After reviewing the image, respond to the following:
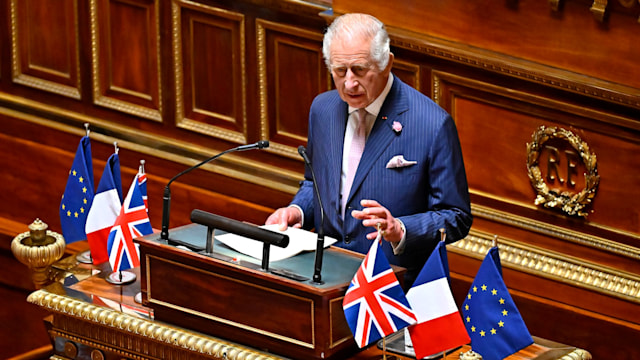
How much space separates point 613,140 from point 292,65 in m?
1.70

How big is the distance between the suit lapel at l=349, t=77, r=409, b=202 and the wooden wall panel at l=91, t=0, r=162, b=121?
2.65 meters

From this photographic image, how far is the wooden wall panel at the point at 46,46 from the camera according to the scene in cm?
725

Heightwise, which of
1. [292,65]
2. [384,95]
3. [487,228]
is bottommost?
[487,228]

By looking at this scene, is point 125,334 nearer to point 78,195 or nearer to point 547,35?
point 78,195

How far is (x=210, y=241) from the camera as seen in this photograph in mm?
4199

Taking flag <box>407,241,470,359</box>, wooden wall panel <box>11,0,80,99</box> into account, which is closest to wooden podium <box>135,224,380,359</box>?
flag <box>407,241,470,359</box>

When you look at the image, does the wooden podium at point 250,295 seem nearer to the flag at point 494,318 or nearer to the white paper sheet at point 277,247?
the white paper sheet at point 277,247

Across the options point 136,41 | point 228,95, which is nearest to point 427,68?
point 228,95

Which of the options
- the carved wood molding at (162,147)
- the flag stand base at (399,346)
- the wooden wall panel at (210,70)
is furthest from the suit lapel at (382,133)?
the wooden wall panel at (210,70)

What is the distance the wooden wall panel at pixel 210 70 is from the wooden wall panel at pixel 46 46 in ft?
2.23

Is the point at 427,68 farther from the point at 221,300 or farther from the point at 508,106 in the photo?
the point at 221,300

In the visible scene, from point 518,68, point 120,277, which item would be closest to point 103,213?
point 120,277

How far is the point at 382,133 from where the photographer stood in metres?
4.52

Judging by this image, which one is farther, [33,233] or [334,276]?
[33,233]
